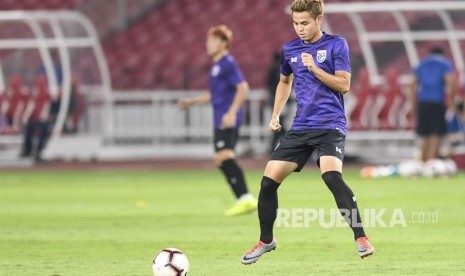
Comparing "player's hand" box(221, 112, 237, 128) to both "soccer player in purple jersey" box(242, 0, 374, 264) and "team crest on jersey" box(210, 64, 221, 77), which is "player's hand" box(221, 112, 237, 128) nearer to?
"team crest on jersey" box(210, 64, 221, 77)

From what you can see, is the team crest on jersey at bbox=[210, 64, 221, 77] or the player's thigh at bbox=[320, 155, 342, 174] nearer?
the player's thigh at bbox=[320, 155, 342, 174]

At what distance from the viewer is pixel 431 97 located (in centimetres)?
2045

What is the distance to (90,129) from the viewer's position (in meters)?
26.7

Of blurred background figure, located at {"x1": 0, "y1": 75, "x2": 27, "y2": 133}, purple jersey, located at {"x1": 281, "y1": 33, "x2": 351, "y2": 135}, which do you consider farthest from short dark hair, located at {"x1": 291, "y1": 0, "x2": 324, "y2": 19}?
blurred background figure, located at {"x1": 0, "y1": 75, "x2": 27, "y2": 133}

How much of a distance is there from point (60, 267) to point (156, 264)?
143 cm

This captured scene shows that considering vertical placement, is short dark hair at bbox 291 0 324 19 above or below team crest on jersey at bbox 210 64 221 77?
above

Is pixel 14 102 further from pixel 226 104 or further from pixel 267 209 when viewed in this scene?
pixel 267 209

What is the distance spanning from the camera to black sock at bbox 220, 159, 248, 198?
1453 centimetres

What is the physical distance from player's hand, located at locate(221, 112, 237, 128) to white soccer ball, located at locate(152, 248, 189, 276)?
18.8 ft

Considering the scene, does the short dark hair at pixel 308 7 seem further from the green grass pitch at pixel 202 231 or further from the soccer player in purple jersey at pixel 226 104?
the soccer player in purple jersey at pixel 226 104

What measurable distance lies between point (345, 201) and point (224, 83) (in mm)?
5632

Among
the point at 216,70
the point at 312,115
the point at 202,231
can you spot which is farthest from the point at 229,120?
the point at 312,115

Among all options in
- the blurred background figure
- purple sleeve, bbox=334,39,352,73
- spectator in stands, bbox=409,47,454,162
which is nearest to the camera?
purple sleeve, bbox=334,39,352,73

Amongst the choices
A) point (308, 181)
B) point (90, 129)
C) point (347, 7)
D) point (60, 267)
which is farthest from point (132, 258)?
point (90, 129)
